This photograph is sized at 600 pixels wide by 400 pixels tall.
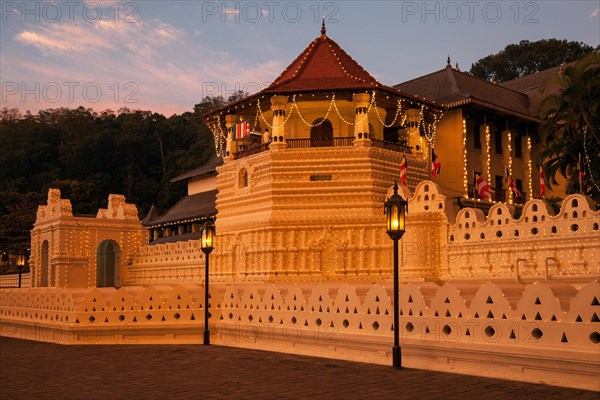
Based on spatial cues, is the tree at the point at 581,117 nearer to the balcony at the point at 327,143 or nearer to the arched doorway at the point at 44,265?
the balcony at the point at 327,143

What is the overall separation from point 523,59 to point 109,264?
5245cm

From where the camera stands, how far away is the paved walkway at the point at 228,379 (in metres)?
8.68

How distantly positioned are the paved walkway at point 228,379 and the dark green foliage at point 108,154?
60.0 m

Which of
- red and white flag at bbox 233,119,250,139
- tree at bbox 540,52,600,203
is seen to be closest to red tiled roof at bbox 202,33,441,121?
red and white flag at bbox 233,119,250,139

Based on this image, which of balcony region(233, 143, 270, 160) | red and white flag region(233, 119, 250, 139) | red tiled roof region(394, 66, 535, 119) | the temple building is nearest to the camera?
the temple building

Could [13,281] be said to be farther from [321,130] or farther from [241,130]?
[321,130]

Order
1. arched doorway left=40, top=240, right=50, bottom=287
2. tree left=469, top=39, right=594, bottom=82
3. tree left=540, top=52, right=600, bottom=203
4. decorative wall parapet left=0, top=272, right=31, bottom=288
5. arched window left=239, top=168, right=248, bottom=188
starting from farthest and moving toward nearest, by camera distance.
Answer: tree left=469, top=39, right=594, bottom=82 → decorative wall parapet left=0, top=272, right=31, bottom=288 → arched doorway left=40, top=240, right=50, bottom=287 → arched window left=239, top=168, right=248, bottom=188 → tree left=540, top=52, right=600, bottom=203

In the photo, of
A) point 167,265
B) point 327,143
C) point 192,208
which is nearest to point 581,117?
point 327,143

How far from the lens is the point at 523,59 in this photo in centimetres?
7256

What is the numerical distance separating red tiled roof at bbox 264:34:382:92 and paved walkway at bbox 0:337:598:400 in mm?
16296

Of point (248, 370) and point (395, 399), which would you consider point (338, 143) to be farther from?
point (395, 399)

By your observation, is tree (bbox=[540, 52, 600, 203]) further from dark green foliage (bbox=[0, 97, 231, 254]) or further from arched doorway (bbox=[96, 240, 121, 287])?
dark green foliage (bbox=[0, 97, 231, 254])

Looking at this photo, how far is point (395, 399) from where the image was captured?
8.21 m

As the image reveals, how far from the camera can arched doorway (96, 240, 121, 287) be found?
3672cm
